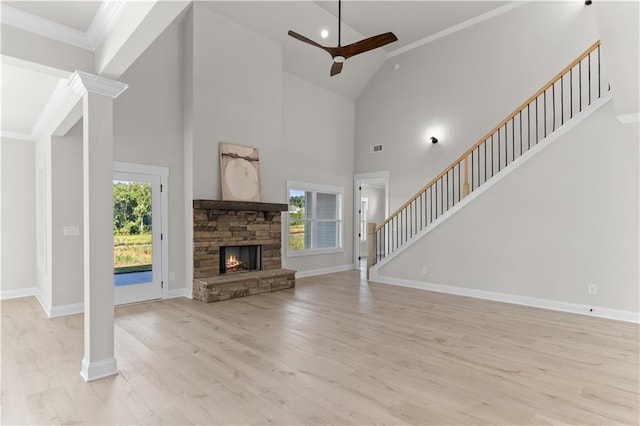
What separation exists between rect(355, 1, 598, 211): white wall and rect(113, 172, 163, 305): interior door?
509cm

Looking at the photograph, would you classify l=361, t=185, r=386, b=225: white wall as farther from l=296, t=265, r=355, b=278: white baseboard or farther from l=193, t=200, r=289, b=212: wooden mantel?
l=193, t=200, r=289, b=212: wooden mantel

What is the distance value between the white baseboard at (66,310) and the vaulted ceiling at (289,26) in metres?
2.65

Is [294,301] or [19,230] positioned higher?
[19,230]

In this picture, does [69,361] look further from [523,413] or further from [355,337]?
[523,413]

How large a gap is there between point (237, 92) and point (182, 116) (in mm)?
1051

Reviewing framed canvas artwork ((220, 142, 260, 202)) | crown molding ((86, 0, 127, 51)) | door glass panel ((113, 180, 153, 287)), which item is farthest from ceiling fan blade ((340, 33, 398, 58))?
door glass panel ((113, 180, 153, 287))

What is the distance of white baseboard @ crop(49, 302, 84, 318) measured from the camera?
15.3 feet

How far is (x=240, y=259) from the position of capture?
645 cm

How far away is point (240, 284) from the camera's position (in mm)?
5691

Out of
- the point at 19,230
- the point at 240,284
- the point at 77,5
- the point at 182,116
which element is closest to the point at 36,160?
the point at 19,230

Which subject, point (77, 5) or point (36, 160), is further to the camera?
point (36, 160)

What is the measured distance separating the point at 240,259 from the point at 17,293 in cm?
365

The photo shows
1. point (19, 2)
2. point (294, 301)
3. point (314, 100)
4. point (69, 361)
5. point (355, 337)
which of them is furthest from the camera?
point (314, 100)

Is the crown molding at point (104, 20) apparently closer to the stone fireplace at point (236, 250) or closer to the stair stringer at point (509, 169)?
the stone fireplace at point (236, 250)
